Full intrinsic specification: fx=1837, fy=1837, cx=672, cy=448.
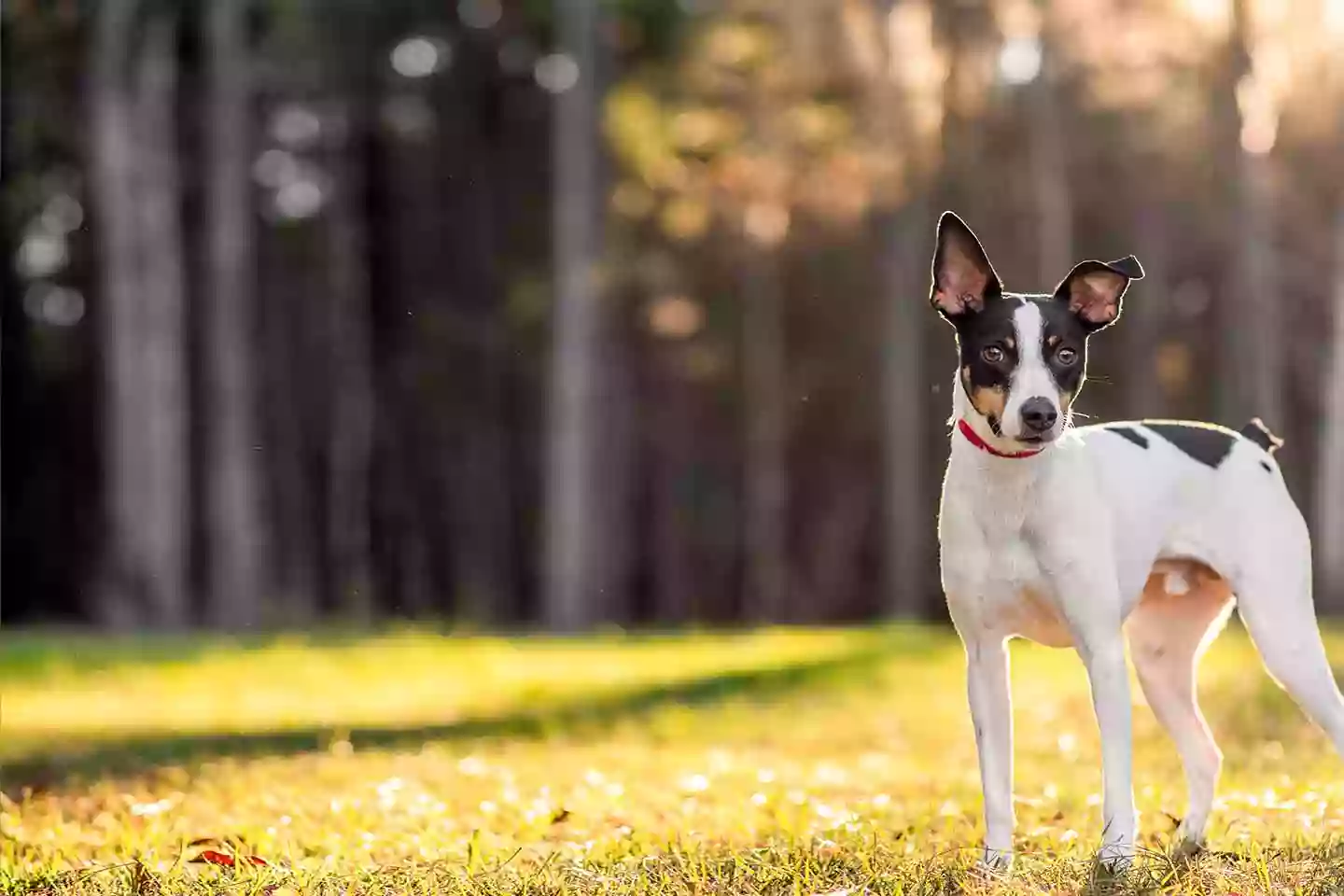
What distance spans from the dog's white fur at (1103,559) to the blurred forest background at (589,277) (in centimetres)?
1779

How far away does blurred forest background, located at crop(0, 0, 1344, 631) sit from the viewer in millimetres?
24594

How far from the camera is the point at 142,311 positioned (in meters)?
25.4

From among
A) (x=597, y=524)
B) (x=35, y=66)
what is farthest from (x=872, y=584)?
(x=35, y=66)

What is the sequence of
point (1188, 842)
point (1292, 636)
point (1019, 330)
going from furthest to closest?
point (1188, 842) < point (1292, 636) < point (1019, 330)

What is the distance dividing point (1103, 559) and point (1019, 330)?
746 millimetres

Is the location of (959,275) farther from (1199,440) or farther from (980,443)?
(1199,440)

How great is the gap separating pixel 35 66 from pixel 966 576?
23.9m

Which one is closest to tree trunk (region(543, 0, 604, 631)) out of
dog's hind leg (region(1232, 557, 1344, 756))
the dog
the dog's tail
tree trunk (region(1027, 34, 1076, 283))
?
tree trunk (region(1027, 34, 1076, 283))

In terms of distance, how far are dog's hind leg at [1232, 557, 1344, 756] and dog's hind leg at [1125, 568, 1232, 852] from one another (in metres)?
0.44

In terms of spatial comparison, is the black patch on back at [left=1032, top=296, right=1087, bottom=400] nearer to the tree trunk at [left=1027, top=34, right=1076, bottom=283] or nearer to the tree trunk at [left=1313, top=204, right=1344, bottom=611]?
the tree trunk at [left=1027, top=34, right=1076, bottom=283]

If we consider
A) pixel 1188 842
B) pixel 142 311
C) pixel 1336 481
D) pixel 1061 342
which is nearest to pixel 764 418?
pixel 1336 481

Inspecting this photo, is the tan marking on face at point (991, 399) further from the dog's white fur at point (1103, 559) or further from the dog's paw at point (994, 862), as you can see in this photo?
the dog's paw at point (994, 862)

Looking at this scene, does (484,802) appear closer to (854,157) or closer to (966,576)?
(966,576)

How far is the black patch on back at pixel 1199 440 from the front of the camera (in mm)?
5703
